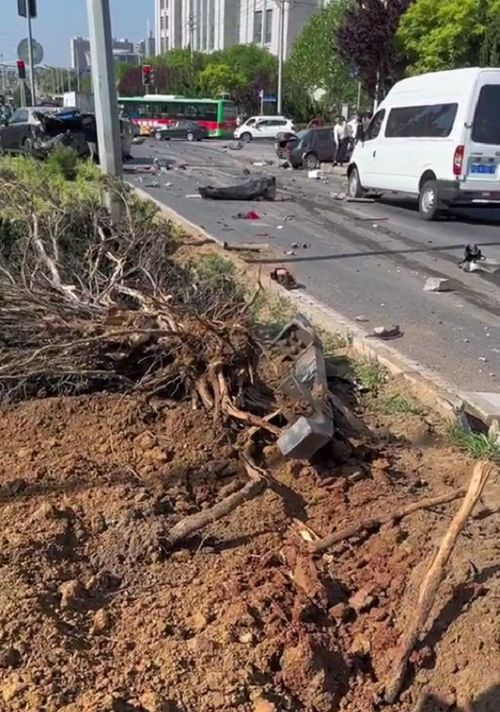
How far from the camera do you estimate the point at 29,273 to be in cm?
511

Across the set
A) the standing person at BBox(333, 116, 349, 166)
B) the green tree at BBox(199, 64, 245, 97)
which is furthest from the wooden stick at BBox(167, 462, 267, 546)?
the green tree at BBox(199, 64, 245, 97)

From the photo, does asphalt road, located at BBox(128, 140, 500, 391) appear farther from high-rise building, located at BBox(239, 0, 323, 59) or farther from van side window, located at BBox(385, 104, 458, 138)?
high-rise building, located at BBox(239, 0, 323, 59)

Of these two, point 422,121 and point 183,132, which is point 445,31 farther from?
point 183,132

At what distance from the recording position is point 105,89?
25.8 ft

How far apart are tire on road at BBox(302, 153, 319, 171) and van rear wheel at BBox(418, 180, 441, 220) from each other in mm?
14002

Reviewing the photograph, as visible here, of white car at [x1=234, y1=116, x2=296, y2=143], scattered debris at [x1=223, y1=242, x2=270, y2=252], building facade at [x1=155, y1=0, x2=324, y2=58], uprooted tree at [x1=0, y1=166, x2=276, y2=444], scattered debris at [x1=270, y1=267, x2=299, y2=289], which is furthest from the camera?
building facade at [x1=155, y1=0, x2=324, y2=58]

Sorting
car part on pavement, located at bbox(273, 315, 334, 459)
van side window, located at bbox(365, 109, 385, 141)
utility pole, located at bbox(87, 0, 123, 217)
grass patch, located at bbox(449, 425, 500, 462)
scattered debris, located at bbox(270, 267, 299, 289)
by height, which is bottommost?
scattered debris, located at bbox(270, 267, 299, 289)

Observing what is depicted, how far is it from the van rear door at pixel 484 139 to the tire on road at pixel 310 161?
1521 cm

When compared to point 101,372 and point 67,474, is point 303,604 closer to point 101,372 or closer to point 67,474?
point 67,474

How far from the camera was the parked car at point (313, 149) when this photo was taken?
94.9 feet

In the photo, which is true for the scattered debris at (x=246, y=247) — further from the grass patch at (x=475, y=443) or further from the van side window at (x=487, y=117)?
the grass patch at (x=475, y=443)

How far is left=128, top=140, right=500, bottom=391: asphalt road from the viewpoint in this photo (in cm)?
674

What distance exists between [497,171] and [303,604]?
12654 mm

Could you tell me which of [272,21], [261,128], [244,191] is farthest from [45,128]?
[272,21]
